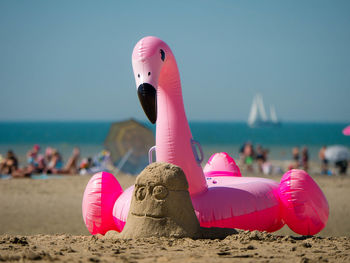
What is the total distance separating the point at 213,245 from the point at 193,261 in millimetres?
616

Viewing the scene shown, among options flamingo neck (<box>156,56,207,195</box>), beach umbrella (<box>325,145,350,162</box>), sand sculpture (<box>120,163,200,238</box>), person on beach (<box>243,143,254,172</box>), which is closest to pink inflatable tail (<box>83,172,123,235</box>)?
flamingo neck (<box>156,56,207,195</box>)

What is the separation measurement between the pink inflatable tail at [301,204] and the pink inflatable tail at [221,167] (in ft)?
3.84

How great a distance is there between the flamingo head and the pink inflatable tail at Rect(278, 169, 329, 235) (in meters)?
1.66

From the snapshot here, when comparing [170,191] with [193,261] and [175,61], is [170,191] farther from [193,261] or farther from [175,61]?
[175,61]

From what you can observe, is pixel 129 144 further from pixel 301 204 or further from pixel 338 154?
pixel 301 204

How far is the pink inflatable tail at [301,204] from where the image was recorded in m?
5.26

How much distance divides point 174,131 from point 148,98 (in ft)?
1.71

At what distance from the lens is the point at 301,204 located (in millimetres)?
5254

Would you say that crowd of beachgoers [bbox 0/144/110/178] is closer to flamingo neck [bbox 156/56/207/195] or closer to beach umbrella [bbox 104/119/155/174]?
beach umbrella [bbox 104/119/155/174]

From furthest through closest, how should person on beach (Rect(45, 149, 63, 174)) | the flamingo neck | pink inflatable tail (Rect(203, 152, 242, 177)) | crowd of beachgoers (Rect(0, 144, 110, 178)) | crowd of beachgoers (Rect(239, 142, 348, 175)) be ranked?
1. crowd of beachgoers (Rect(239, 142, 348, 175))
2. person on beach (Rect(45, 149, 63, 174))
3. crowd of beachgoers (Rect(0, 144, 110, 178))
4. pink inflatable tail (Rect(203, 152, 242, 177))
5. the flamingo neck

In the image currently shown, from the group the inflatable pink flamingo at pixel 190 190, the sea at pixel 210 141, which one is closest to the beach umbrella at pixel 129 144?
the inflatable pink flamingo at pixel 190 190

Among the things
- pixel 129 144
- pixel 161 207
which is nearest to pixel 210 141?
pixel 129 144

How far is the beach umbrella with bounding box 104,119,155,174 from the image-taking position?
Result: 49.1 ft

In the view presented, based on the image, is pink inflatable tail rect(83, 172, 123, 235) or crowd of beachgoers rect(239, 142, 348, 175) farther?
Result: crowd of beachgoers rect(239, 142, 348, 175)
